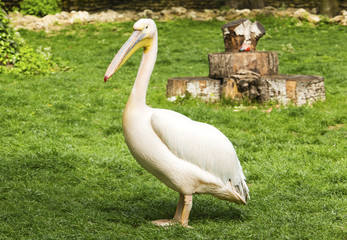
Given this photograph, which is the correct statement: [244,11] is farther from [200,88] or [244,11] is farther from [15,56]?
[200,88]

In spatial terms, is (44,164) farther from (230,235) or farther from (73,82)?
(73,82)

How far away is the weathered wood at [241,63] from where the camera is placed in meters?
8.42

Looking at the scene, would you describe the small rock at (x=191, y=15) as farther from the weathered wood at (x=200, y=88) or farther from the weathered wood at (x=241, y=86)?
the weathered wood at (x=241, y=86)

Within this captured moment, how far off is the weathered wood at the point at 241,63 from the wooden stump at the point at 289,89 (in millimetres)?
344

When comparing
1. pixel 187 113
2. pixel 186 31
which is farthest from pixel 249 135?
pixel 186 31

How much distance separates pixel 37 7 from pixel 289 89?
12264 mm

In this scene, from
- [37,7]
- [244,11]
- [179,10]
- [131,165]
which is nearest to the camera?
[131,165]

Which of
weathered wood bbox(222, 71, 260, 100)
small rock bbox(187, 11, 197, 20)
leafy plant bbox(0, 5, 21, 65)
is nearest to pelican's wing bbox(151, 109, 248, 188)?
weathered wood bbox(222, 71, 260, 100)

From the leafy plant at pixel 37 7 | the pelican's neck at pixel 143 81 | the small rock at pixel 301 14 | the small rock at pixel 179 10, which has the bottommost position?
the pelican's neck at pixel 143 81

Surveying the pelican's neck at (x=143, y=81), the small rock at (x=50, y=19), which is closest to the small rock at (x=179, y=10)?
the small rock at (x=50, y=19)

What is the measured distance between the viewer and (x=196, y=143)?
382cm

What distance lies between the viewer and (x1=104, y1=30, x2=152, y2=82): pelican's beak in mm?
3648

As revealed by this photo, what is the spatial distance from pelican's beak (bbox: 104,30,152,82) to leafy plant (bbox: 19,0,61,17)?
14.8 m

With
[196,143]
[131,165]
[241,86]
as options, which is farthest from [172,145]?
[241,86]
